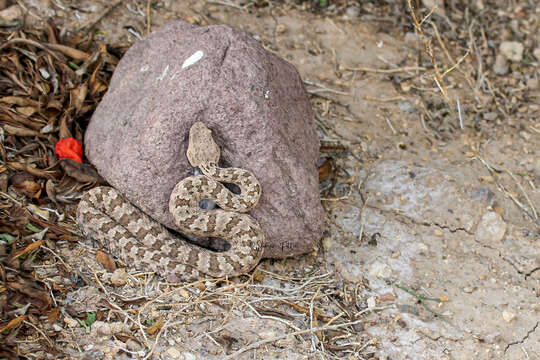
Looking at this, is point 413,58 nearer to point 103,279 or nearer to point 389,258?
point 389,258

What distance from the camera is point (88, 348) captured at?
11.9 feet

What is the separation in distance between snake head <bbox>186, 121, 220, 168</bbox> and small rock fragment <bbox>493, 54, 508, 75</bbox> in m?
4.16

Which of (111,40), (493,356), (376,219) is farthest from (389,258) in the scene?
(111,40)

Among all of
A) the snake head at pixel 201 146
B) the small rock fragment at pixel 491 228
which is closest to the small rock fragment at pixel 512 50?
the small rock fragment at pixel 491 228

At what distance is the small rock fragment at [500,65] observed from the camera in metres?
6.65

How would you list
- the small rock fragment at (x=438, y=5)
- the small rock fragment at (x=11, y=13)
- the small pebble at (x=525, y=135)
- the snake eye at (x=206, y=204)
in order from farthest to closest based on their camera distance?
the small rock fragment at (x=438, y=5), the small pebble at (x=525, y=135), the small rock fragment at (x=11, y=13), the snake eye at (x=206, y=204)

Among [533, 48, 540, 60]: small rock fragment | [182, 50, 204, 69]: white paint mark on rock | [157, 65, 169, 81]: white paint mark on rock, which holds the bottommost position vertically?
[533, 48, 540, 60]: small rock fragment

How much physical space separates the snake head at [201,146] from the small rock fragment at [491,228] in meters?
2.65

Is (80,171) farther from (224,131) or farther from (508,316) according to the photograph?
(508,316)

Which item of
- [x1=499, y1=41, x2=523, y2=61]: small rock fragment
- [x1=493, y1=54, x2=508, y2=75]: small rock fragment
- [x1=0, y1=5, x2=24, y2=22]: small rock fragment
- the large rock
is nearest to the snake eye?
the large rock

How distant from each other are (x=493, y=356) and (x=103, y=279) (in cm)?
315

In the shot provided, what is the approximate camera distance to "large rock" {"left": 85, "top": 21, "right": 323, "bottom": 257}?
14.3 feet

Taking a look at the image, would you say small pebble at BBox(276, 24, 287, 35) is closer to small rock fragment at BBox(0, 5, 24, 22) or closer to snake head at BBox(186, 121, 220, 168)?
snake head at BBox(186, 121, 220, 168)

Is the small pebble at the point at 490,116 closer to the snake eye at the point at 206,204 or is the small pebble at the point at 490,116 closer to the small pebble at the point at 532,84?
the small pebble at the point at 532,84
